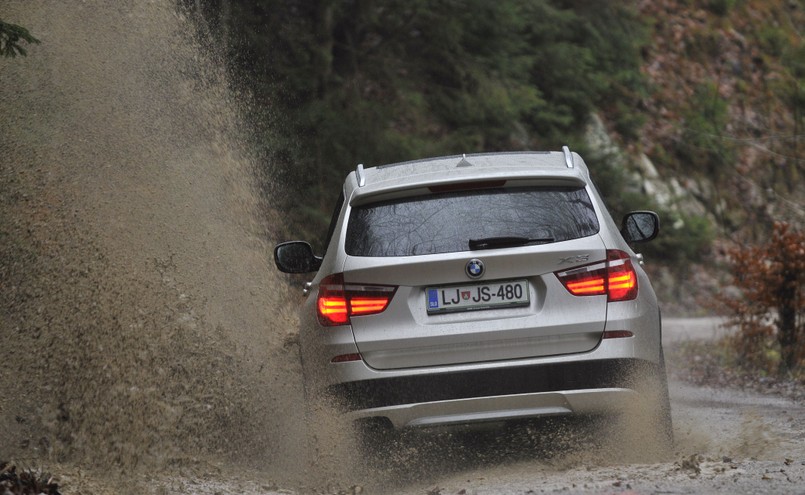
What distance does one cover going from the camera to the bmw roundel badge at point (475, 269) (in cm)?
609

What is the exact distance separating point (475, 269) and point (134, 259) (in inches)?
215

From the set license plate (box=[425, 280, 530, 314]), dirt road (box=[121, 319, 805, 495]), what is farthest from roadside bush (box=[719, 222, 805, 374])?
license plate (box=[425, 280, 530, 314])

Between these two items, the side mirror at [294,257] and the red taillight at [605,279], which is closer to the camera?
the red taillight at [605,279]

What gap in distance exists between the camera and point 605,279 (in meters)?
6.15

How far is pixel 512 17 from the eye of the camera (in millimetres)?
17469

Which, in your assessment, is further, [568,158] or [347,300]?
[568,158]

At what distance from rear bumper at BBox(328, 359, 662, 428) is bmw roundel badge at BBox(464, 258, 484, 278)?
0.50 m

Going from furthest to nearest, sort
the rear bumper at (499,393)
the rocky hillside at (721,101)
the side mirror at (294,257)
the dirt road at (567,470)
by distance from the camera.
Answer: the rocky hillside at (721,101), the side mirror at (294,257), the rear bumper at (499,393), the dirt road at (567,470)

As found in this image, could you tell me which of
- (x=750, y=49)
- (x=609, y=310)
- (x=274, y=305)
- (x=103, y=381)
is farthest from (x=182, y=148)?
(x=750, y=49)

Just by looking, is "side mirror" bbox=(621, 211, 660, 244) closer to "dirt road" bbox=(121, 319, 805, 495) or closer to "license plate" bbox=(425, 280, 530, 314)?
"dirt road" bbox=(121, 319, 805, 495)

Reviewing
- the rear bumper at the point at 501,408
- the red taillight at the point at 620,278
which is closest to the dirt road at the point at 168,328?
the rear bumper at the point at 501,408

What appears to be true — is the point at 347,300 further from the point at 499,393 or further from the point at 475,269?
the point at 499,393

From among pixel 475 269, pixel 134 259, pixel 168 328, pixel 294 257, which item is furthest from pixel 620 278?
pixel 134 259

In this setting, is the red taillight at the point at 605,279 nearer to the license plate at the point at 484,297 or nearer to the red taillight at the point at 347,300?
the license plate at the point at 484,297
